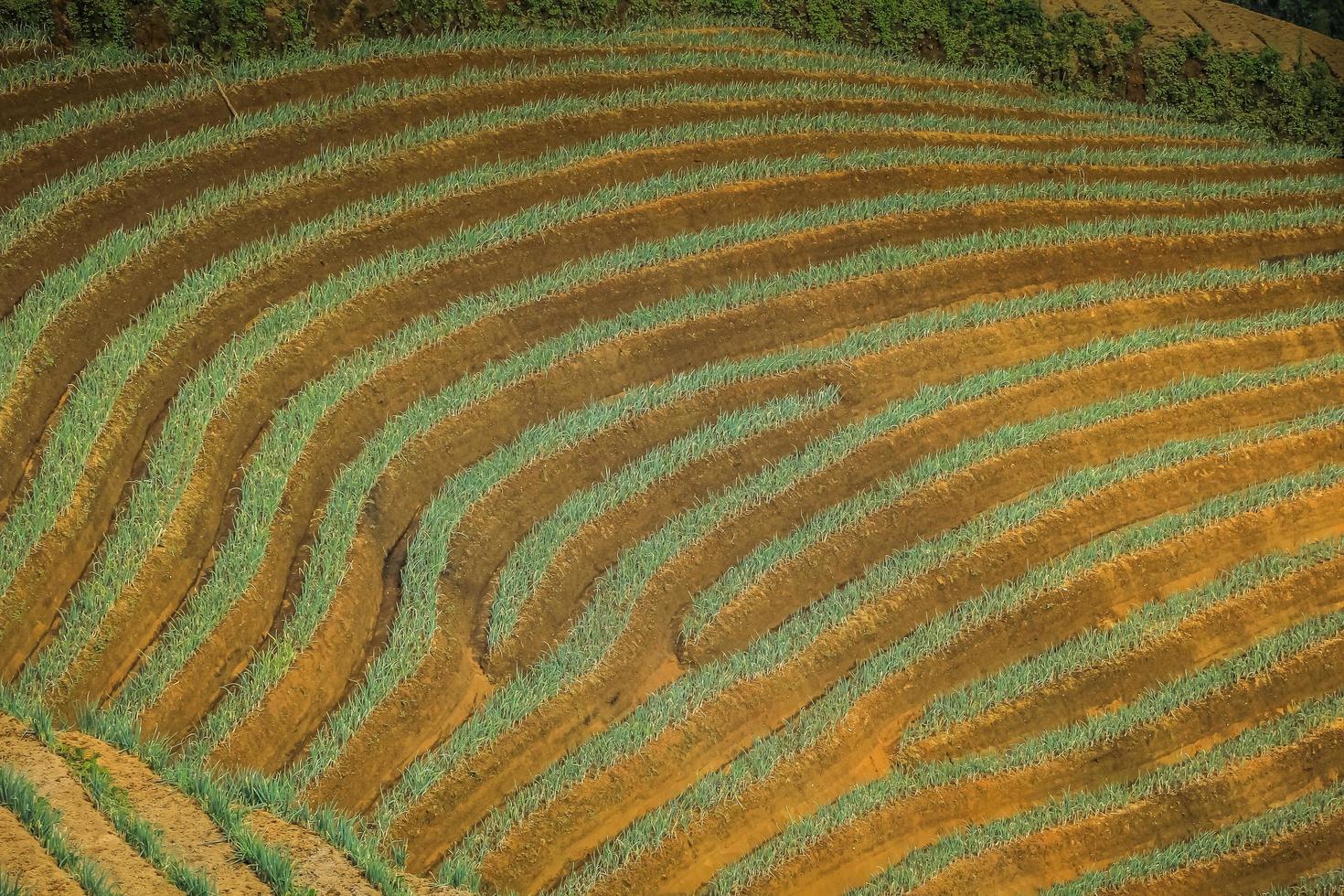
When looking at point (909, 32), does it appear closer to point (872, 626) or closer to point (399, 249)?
point (399, 249)

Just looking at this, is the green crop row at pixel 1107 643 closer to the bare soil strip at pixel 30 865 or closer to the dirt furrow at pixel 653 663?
the dirt furrow at pixel 653 663

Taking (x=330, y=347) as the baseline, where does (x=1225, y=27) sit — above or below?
above

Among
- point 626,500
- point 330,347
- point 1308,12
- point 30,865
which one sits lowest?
point 30,865

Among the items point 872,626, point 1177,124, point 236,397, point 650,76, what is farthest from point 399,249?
point 1177,124

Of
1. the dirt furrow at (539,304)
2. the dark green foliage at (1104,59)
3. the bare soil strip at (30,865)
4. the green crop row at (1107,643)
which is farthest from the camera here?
the dark green foliage at (1104,59)

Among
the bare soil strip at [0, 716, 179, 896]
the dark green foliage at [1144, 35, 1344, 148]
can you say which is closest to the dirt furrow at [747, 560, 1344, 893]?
the bare soil strip at [0, 716, 179, 896]

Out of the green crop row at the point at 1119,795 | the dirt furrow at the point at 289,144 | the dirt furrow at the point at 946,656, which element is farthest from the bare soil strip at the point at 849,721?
the dirt furrow at the point at 289,144

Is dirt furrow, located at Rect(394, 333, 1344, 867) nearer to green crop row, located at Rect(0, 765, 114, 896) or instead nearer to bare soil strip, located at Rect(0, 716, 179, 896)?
bare soil strip, located at Rect(0, 716, 179, 896)

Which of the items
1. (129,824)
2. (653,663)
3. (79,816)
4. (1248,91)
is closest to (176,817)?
(129,824)

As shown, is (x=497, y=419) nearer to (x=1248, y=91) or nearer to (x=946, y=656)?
(x=946, y=656)
